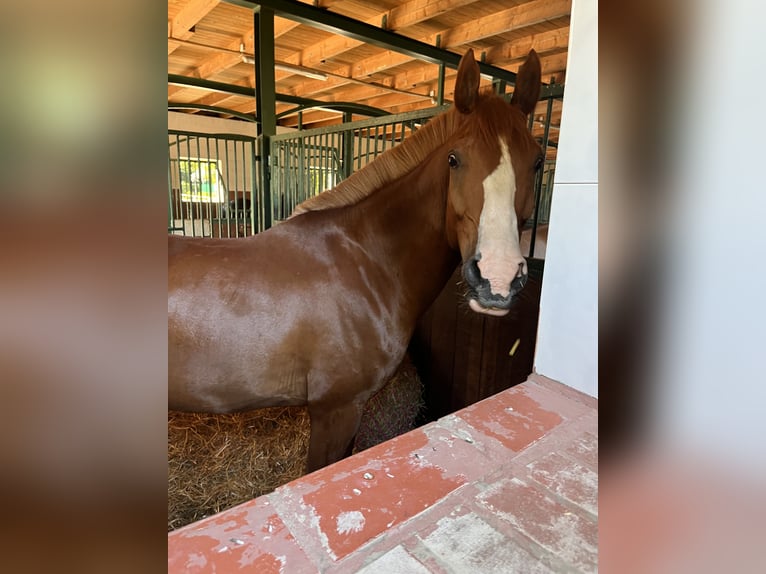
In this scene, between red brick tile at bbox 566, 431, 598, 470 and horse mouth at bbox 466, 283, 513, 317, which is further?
horse mouth at bbox 466, 283, 513, 317

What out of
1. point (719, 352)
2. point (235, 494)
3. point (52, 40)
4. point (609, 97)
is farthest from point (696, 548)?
point (235, 494)

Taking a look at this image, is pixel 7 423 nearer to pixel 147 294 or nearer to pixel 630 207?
pixel 147 294

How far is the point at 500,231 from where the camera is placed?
1035 mm

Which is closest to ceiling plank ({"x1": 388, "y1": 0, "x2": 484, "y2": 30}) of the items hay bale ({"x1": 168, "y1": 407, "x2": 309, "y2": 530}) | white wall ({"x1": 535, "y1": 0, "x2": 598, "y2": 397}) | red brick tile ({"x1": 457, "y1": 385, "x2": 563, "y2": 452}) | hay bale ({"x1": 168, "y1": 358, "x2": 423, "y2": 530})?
white wall ({"x1": 535, "y1": 0, "x2": 598, "y2": 397})

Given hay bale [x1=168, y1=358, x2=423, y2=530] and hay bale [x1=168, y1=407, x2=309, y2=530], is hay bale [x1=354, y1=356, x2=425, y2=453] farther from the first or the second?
hay bale [x1=168, y1=407, x2=309, y2=530]

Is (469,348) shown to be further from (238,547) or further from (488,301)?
(238,547)

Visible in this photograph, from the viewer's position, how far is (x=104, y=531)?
160 mm

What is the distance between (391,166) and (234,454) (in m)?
1.37

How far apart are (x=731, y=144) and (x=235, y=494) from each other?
183cm

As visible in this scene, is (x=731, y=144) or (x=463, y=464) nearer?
(x=731, y=144)

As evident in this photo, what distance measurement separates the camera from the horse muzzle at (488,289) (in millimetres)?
1050

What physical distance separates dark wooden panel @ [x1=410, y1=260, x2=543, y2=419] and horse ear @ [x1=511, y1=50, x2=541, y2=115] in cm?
69

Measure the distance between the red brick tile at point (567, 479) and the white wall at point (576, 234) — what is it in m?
0.26

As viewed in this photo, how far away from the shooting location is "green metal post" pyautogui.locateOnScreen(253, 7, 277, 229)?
8.32 feet
